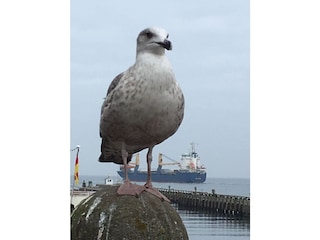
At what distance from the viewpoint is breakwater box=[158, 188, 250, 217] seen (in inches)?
2026

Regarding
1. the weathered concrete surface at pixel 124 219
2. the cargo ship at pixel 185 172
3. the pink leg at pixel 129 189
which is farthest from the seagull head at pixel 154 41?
the cargo ship at pixel 185 172

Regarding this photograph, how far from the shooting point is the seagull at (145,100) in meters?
6.21

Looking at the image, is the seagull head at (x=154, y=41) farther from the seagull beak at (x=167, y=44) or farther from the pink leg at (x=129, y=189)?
the pink leg at (x=129, y=189)

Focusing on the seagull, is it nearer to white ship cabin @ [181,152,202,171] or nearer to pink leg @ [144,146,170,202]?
pink leg @ [144,146,170,202]

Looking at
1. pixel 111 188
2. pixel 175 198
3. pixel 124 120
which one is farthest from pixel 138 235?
pixel 175 198

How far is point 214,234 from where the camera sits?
1521 inches

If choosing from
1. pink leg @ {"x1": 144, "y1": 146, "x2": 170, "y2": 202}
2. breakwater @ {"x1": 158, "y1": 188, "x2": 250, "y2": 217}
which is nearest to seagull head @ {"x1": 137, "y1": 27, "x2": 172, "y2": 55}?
pink leg @ {"x1": 144, "y1": 146, "x2": 170, "y2": 202}

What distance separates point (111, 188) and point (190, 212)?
49.8 m

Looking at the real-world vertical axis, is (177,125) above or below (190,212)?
above

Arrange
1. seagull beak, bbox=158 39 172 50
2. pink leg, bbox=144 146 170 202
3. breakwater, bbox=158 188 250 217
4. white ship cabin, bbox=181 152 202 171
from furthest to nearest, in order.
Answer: white ship cabin, bbox=181 152 202 171 < breakwater, bbox=158 188 250 217 < pink leg, bbox=144 146 170 202 < seagull beak, bbox=158 39 172 50

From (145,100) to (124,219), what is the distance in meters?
1.30

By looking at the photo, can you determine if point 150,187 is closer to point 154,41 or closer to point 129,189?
point 129,189

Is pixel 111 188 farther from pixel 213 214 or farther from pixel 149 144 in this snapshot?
pixel 213 214

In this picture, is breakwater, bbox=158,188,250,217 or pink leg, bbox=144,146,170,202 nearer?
pink leg, bbox=144,146,170,202
